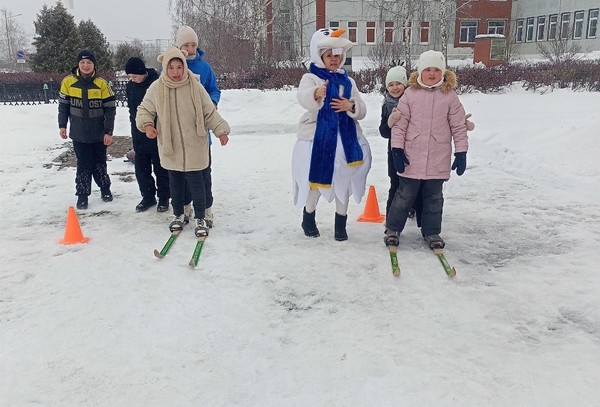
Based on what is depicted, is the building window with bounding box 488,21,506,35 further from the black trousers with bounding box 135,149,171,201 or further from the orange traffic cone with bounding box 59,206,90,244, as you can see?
the orange traffic cone with bounding box 59,206,90,244

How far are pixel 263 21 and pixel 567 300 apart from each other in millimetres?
22690

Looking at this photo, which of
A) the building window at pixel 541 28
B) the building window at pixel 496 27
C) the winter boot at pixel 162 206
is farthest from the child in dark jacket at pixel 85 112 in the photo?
the building window at pixel 496 27

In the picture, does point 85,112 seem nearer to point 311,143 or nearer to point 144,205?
point 144,205

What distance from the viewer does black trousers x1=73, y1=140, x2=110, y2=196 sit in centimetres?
617

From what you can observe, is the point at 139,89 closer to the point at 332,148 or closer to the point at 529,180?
the point at 332,148

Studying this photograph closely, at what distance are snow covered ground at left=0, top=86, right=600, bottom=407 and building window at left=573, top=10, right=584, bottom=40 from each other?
36.0 meters

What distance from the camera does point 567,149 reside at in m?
8.10

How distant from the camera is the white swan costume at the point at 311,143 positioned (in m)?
4.59

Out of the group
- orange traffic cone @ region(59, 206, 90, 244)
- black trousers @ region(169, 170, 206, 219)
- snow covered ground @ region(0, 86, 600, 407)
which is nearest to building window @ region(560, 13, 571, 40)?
snow covered ground @ region(0, 86, 600, 407)

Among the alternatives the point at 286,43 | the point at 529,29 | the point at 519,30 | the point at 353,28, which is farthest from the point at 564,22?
the point at 286,43

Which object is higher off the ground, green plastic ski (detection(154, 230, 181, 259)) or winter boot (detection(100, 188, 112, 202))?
winter boot (detection(100, 188, 112, 202))

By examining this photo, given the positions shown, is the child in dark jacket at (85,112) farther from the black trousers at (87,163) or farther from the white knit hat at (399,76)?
the white knit hat at (399,76)

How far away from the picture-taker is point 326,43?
178 inches

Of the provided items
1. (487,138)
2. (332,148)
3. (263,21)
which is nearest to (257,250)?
(332,148)
